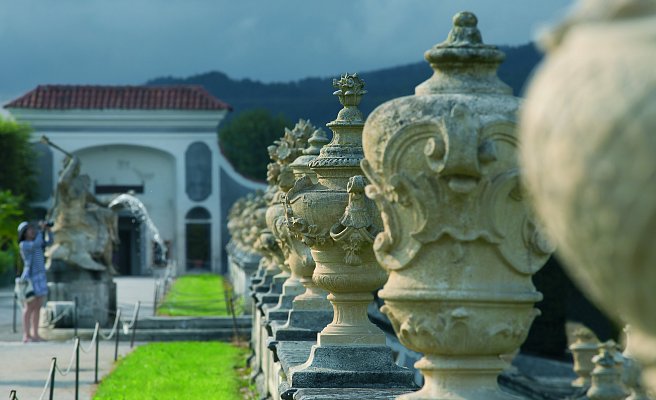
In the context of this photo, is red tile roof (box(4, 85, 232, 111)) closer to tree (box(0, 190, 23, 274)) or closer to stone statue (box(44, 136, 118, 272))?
tree (box(0, 190, 23, 274))

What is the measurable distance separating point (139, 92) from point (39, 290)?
41460 mm

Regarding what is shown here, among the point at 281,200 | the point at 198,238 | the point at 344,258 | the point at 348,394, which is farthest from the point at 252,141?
the point at 348,394

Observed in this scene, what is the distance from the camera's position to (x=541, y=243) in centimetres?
481

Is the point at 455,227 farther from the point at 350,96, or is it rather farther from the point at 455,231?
the point at 350,96

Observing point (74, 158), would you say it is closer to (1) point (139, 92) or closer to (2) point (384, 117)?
(2) point (384, 117)

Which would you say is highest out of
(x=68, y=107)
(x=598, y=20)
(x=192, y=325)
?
→ (x=68, y=107)

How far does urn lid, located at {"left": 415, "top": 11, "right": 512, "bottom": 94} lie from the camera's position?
A: 495 centimetres

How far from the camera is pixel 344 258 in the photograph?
27.6ft

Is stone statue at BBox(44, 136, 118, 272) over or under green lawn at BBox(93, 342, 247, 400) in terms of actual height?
over

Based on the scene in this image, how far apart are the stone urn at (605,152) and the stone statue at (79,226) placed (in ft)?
68.6

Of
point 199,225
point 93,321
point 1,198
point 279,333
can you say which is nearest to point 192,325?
point 93,321

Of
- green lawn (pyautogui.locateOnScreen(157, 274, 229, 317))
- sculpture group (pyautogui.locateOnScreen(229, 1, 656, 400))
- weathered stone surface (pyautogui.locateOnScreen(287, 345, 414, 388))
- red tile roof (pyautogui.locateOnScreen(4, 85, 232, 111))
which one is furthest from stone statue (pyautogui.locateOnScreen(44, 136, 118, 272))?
red tile roof (pyautogui.locateOnScreen(4, 85, 232, 111))

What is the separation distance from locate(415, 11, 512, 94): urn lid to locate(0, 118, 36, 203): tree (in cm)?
5412

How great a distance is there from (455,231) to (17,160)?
55660 millimetres
